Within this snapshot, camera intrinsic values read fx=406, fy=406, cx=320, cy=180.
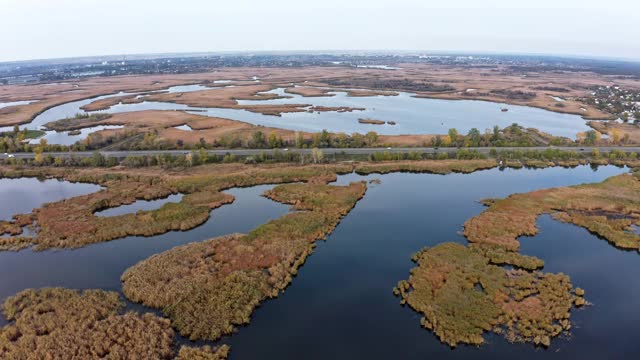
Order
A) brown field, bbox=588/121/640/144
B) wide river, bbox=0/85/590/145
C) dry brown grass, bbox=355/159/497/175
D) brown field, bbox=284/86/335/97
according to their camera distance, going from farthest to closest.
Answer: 1. brown field, bbox=284/86/335/97
2. wide river, bbox=0/85/590/145
3. brown field, bbox=588/121/640/144
4. dry brown grass, bbox=355/159/497/175

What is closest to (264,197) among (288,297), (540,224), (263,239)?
(263,239)

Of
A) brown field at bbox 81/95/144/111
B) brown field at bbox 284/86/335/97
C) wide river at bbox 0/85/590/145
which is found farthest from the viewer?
brown field at bbox 284/86/335/97

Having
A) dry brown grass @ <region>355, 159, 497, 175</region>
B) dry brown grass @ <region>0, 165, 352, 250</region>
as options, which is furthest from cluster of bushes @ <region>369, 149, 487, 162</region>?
dry brown grass @ <region>0, 165, 352, 250</region>

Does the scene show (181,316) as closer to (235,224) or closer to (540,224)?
(235,224)

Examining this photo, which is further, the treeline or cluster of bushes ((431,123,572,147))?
cluster of bushes ((431,123,572,147))

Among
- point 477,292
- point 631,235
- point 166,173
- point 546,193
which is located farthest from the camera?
point 166,173

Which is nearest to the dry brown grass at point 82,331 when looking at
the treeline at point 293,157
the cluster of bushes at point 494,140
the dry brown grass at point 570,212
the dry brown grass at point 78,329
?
the dry brown grass at point 78,329

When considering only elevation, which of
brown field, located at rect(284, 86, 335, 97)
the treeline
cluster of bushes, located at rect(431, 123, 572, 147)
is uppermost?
brown field, located at rect(284, 86, 335, 97)

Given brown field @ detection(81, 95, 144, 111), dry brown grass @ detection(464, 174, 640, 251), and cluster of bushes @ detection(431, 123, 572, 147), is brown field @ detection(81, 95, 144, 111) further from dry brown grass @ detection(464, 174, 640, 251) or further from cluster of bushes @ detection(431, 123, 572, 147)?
dry brown grass @ detection(464, 174, 640, 251)
